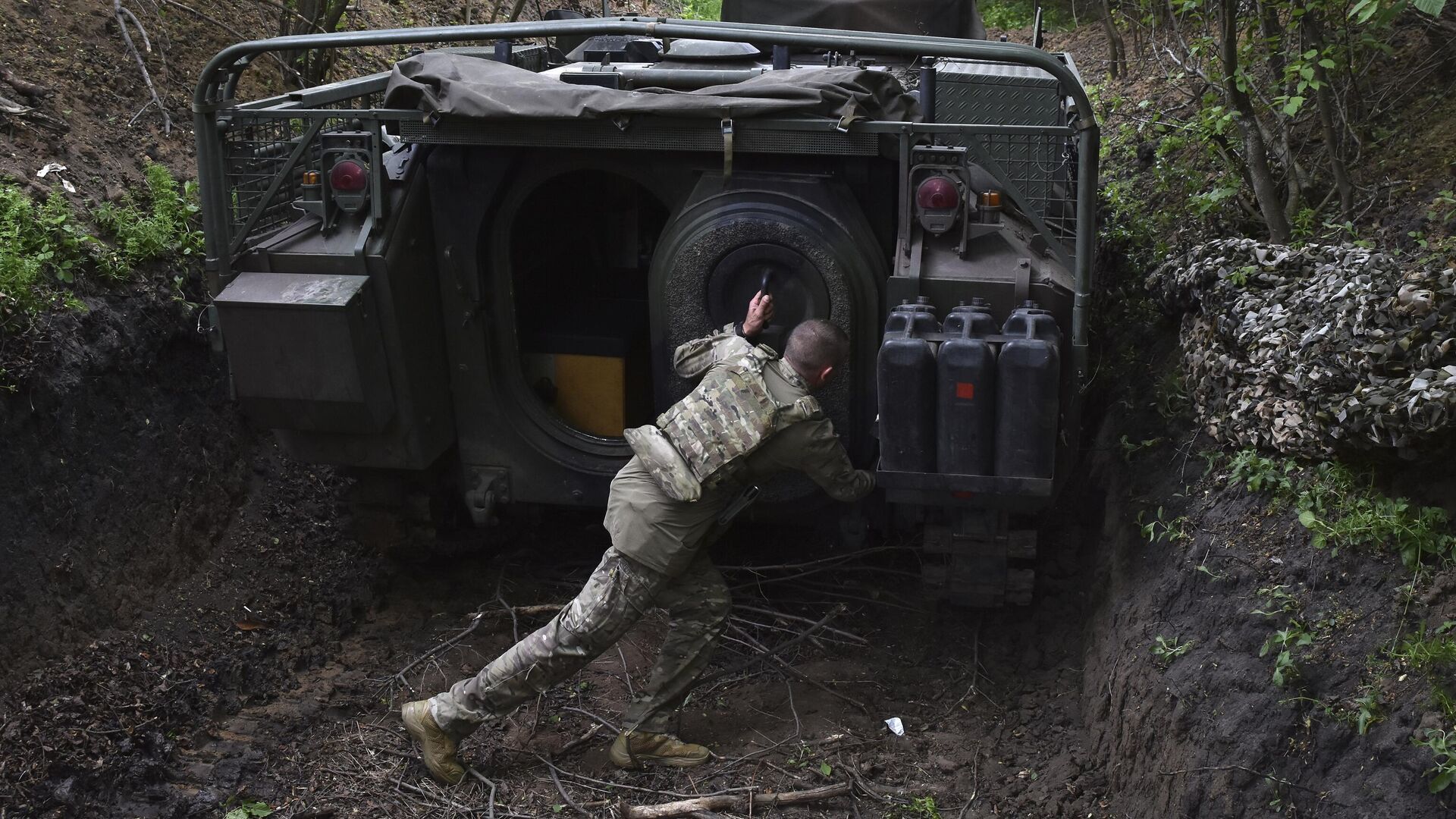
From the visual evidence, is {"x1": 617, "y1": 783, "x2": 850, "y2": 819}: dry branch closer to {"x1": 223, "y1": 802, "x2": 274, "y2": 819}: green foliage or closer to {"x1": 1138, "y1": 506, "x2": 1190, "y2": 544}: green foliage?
{"x1": 223, "y1": 802, "x2": 274, "y2": 819}: green foliage

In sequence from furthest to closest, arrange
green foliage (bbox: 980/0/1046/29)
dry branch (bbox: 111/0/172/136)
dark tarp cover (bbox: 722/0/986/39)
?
green foliage (bbox: 980/0/1046/29) < dark tarp cover (bbox: 722/0/986/39) < dry branch (bbox: 111/0/172/136)

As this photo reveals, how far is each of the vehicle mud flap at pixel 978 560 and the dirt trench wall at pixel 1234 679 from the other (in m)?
0.34

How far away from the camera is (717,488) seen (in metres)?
4.30

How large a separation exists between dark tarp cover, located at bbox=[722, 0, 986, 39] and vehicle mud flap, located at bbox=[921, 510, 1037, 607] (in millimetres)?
3336

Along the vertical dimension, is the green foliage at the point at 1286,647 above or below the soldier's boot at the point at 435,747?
above

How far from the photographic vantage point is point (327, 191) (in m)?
4.79

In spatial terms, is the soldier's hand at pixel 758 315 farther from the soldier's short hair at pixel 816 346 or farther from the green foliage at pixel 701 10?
the green foliage at pixel 701 10

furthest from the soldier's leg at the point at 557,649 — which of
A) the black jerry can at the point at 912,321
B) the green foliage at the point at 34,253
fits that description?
the green foliage at the point at 34,253

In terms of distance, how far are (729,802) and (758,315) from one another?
5.26 ft

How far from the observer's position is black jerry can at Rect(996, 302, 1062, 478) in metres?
3.94

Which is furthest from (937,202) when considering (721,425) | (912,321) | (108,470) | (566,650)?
(108,470)

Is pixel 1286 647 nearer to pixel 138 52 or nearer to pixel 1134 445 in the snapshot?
pixel 1134 445

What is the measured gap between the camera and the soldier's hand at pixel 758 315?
178 inches

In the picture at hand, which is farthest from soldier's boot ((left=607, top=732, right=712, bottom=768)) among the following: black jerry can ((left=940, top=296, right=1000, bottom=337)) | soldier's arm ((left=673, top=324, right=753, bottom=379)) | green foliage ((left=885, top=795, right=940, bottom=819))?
black jerry can ((left=940, top=296, right=1000, bottom=337))
